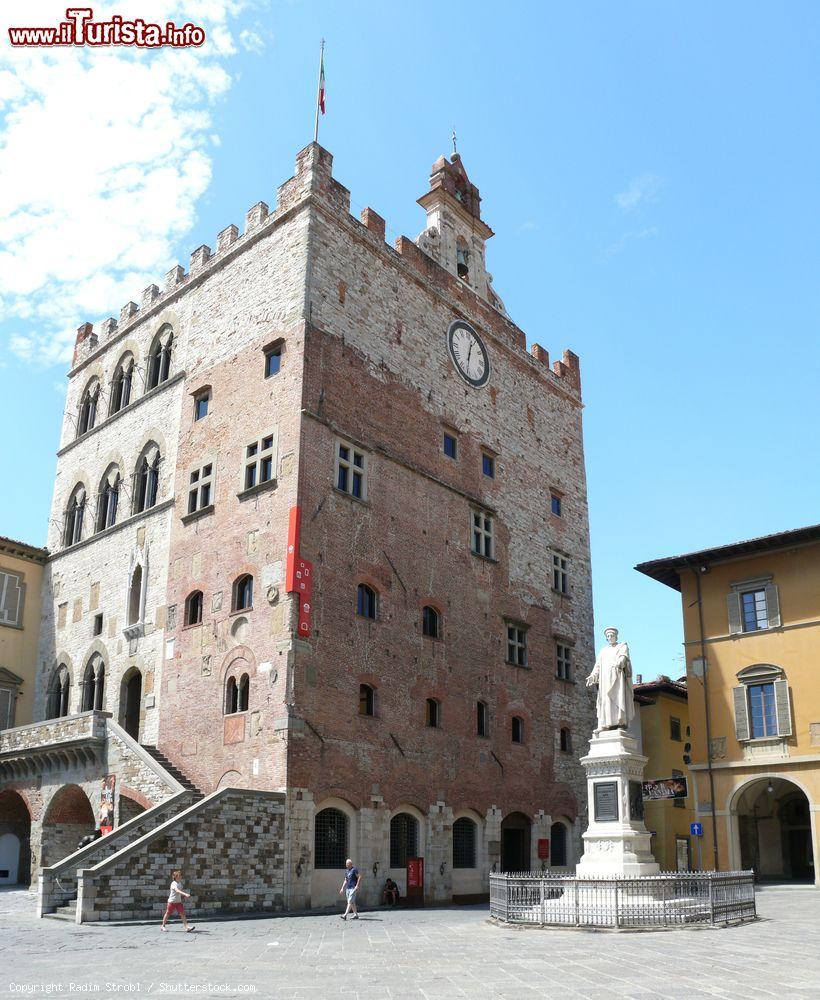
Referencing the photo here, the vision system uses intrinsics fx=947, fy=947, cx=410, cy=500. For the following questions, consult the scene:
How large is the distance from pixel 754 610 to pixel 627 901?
16565mm

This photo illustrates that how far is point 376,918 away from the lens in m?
21.7

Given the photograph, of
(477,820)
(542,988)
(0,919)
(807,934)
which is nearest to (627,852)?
(807,934)

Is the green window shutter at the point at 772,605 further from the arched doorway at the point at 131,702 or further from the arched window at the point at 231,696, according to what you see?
the arched doorway at the point at 131,702

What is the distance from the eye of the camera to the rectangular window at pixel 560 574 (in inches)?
1475

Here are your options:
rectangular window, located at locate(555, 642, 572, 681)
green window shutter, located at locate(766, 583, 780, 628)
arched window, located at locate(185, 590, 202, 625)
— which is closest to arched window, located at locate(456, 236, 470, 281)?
rectangular window, located at locate(555, 642, 572, 681)

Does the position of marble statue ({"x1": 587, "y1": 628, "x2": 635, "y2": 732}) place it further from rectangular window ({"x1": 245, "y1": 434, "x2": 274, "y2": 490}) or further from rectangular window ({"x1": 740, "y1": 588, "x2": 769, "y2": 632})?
rectangular window ({"x1": 740, "y1": 588, "x2": 769, "y2": 632})

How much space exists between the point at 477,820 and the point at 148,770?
10.7 m

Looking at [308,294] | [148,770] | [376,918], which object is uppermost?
[308,294]

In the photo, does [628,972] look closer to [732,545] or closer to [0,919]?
[0,919]

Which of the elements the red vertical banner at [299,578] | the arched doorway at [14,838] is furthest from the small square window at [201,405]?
the arched doorway at [14,838]

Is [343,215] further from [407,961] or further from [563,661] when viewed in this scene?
[407,961]

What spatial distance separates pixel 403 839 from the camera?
2756cm

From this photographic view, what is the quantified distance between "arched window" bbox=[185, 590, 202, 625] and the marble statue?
1263cm

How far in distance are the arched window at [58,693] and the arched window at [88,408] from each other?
32.4 ft
